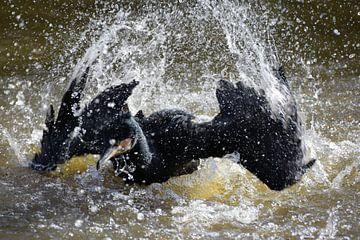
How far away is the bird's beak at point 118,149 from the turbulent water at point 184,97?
0.51 meters

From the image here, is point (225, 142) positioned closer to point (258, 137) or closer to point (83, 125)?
point (258, 137)

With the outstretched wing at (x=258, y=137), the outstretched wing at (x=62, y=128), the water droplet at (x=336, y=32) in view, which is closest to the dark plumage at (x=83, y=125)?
the outstretched wing at (x=62, y=128)

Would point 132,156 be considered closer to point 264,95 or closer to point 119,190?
point 119,190

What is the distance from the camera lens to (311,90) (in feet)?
27.5

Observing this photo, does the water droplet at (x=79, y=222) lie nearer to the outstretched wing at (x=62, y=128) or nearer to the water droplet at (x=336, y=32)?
the outstretched wing at (x=62, y=128)

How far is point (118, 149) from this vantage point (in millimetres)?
5625

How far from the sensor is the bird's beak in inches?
217

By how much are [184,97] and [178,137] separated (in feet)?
6.47

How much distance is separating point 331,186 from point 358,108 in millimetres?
1835

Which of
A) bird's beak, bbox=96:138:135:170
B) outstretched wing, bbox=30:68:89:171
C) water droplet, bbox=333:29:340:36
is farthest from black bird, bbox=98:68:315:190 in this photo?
water droplet, bbox=333:29:340:36

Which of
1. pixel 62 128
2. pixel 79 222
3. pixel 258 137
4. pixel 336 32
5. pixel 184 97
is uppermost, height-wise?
pixel 336 32

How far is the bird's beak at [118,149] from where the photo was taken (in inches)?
217

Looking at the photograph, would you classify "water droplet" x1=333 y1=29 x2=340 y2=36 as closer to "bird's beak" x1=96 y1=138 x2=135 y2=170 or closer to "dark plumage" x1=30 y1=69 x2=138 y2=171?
"dark plumage" x1=30 y1=69 x2=138 y2=171

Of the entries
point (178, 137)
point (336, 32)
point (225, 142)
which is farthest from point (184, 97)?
point (336, 32)
